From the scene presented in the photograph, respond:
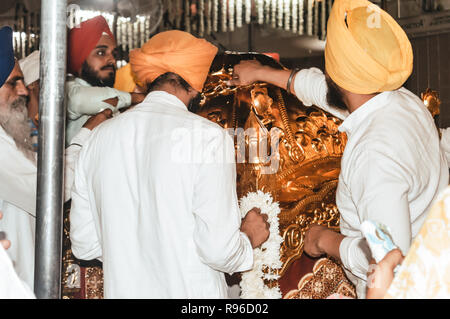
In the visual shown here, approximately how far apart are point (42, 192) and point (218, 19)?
155cm

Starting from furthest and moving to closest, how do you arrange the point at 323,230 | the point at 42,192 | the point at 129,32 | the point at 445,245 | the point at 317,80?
the point at 129,32 < the point at 317,80 < the point at 323,230 < the point at 42,192 < the point at 445,245

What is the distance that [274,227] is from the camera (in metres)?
1.80

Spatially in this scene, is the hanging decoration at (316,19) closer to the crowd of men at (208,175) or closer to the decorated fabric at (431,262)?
the crowd of men at (208,175)

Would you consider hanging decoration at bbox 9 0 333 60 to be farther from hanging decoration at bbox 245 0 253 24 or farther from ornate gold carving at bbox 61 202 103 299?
ornate gold carving at bbox 61 202 103 299

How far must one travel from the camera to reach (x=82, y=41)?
2162mm

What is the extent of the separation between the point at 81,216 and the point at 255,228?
0.46 metres

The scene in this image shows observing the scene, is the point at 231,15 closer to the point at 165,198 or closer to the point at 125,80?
the point at 125,80

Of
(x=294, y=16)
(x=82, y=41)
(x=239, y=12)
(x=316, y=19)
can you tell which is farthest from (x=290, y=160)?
(x=316, y=19)

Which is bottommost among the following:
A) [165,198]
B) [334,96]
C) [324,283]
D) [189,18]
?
[324,283]

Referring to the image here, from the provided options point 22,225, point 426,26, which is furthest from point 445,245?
point 426,26

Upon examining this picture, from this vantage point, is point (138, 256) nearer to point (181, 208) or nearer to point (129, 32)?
point (181, 208)

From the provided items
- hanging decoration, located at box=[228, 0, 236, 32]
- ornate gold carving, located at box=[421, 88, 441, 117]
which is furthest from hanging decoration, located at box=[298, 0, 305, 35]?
ornate gold carving, located at box=[421, 88, 441, 117]

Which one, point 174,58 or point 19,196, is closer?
point 174,58
